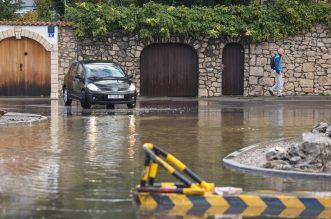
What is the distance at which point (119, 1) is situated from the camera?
3634 cm

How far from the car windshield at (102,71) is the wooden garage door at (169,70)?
235 inches

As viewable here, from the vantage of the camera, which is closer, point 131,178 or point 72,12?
point 131,178

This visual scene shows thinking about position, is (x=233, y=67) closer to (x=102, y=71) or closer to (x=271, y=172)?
(x=102, y=71)

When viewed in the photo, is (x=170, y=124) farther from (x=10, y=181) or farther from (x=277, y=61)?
(x=277, y=61)

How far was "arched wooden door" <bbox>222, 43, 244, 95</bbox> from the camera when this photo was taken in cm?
3362

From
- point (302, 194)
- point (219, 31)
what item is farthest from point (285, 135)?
point (219, 31)

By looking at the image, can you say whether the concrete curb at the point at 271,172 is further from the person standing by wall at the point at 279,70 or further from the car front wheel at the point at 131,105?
the person standing by wall at the point at 279,70

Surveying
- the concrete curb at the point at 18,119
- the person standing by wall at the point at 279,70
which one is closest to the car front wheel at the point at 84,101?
the concrete curb at the point at 18,119

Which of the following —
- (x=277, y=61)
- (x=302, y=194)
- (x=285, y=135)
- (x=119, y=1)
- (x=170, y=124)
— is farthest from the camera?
(x=119, y=1)

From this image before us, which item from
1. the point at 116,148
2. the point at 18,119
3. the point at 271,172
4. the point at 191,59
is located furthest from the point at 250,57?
the point at 271,172

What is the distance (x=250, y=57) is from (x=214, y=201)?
81.8 feet

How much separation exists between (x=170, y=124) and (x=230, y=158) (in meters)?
7.36

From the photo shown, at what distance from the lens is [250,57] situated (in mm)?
33219

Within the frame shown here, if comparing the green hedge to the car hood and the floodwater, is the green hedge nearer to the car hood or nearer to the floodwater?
the floodwater
